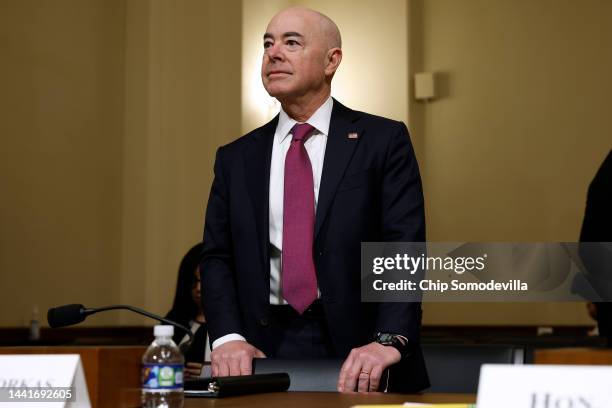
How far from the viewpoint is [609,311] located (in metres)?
3.18

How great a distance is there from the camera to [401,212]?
2.80 m

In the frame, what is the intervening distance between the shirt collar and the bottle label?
4.56 ft

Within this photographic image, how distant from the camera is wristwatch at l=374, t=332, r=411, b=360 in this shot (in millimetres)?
2612

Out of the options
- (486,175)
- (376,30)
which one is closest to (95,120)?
(376,30)

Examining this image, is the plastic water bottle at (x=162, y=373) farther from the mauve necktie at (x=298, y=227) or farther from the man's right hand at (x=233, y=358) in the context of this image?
the mauve necktie at (x=298, y=227)

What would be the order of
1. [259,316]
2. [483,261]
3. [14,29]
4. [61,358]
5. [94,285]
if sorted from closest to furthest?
[61,358] → [259,316] → [14,29] → [94,285] → [483,261]

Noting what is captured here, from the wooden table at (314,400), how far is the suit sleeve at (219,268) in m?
0.73

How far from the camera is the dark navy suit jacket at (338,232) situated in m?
2.75

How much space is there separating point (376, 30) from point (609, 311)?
4.21m

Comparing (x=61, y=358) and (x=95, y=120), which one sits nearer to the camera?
(x=61, y=358)

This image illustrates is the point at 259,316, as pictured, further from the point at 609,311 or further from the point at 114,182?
the point at 114,182

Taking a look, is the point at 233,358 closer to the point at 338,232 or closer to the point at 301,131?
the point at 338,232

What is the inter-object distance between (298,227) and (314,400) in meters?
0.91

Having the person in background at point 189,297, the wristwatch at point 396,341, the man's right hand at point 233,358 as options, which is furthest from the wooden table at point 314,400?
the person in background at point 189,297
